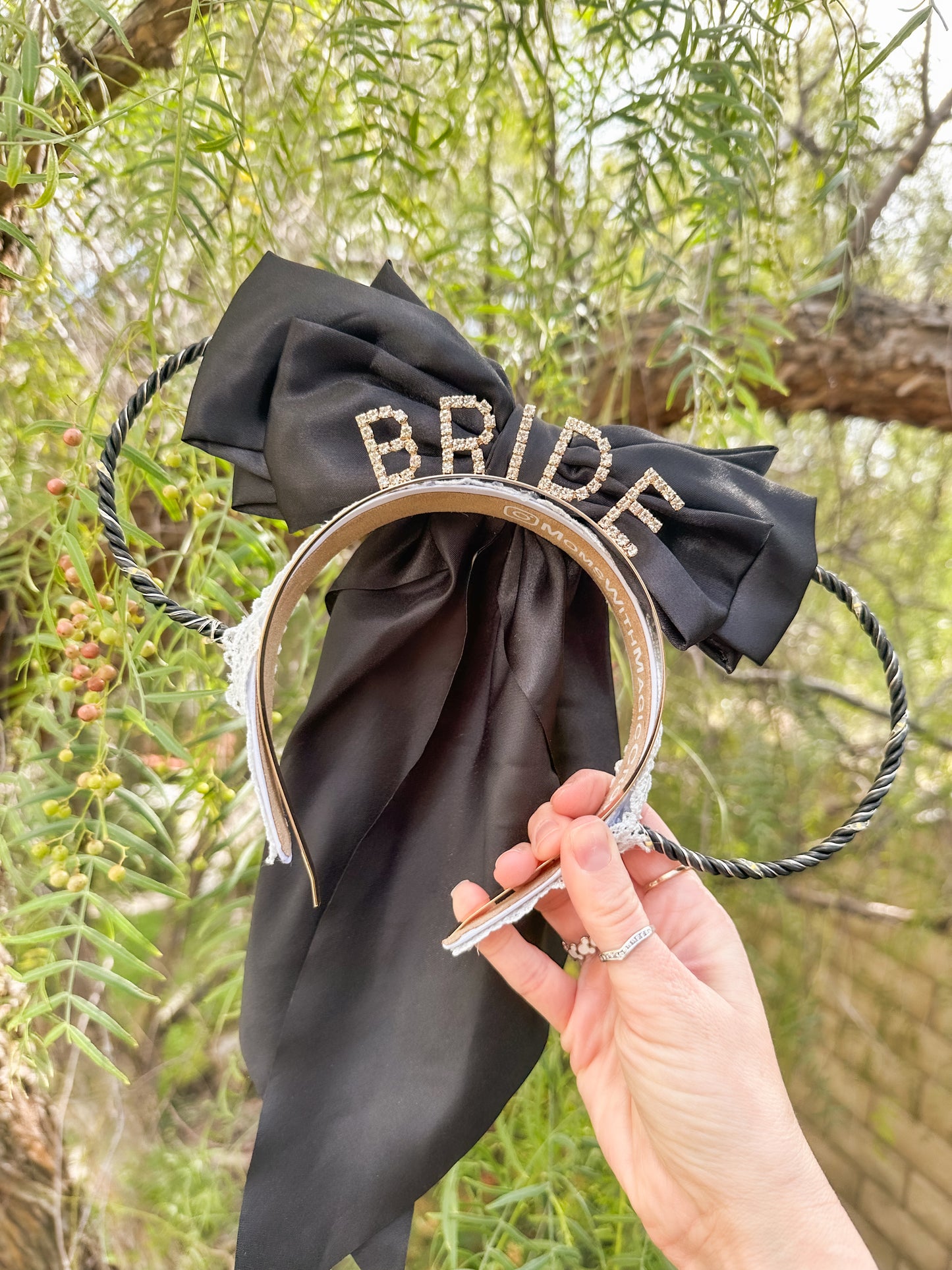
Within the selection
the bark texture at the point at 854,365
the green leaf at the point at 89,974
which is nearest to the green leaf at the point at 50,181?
the green leaf at the point at 89,974

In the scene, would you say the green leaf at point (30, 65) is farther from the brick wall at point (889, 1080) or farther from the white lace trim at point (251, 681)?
the brick wall at point (889, 1080)

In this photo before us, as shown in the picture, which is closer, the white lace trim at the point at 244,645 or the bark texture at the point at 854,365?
the white lace trim at the point at 244,645

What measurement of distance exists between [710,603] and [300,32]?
0.62 m

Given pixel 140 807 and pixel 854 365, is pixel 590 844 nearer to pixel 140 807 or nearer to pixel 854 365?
pixel 140 807

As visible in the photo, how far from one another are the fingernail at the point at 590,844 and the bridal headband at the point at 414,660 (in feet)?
0.05

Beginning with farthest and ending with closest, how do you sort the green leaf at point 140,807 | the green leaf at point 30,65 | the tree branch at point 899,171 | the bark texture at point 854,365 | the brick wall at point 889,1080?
the brick wall at point 889,1080 → the bark texture at point 854,365 → the tree branch at point 899,171 → the green leaf at point 140,807 → the green leaf at point 30,65

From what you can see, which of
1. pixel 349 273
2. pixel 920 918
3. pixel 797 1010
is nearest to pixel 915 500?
pixel 920 918

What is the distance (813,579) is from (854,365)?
665 mm

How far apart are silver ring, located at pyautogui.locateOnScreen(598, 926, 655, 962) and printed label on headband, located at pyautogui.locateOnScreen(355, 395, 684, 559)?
8.3 inches

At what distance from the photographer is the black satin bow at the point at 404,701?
383 mm

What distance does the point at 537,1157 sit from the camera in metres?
0.57

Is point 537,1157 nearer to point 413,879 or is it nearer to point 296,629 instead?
point 413,879

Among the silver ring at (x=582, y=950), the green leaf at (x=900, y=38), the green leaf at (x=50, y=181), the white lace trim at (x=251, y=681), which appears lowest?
the silver ring at (x=582, y=950)

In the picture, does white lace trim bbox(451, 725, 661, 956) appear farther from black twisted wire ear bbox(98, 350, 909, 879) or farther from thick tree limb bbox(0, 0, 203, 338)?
thick tree limb bbox(0, 0, 203, 338)
